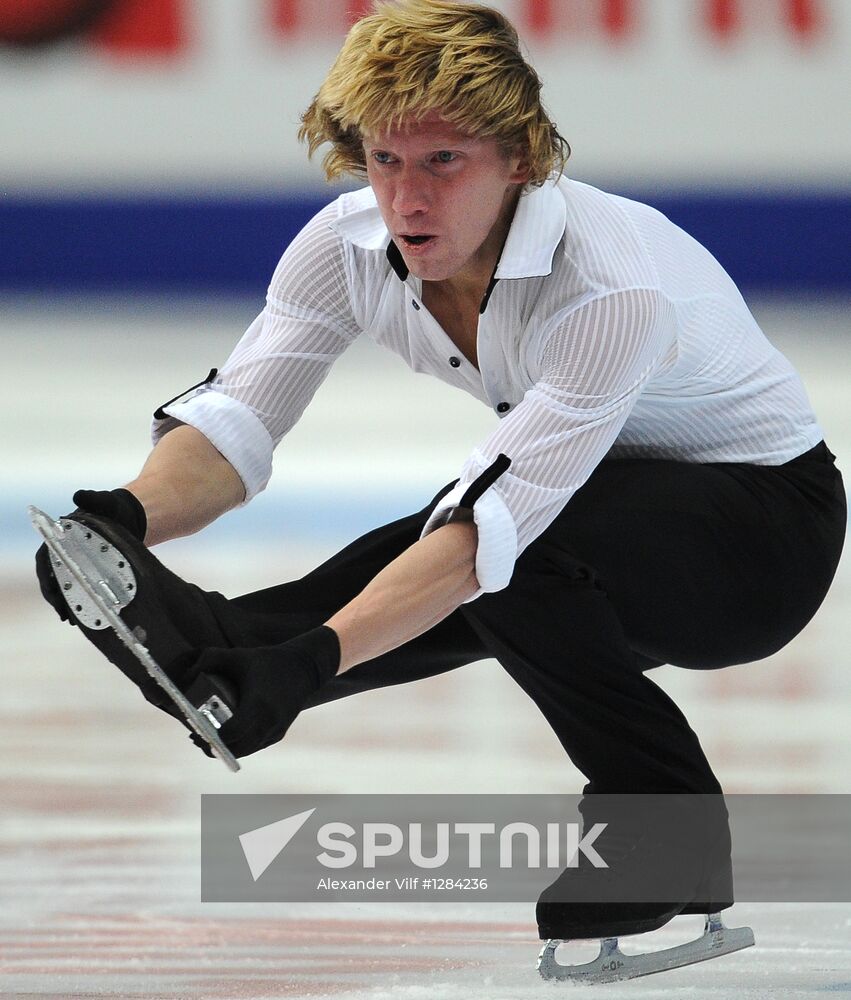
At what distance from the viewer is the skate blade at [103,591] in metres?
1.55

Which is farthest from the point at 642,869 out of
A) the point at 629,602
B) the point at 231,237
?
the point at 231,237

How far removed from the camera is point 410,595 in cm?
172

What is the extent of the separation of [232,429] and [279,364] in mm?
105

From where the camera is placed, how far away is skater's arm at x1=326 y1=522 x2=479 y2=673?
1698mm

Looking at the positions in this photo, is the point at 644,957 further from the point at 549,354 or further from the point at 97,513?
the point at 97,513

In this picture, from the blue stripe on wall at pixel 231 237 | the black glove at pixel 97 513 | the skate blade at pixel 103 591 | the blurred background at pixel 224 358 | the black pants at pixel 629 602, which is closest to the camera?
the skate blade at pixel 103 591

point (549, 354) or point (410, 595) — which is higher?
point (549, 354)

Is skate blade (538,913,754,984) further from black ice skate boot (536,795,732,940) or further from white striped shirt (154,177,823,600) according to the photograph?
white striped shirt (154,177,823,600)

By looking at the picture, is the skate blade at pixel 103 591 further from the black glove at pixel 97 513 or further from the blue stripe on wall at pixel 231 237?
the blue stripe on wall at pixel 231 237

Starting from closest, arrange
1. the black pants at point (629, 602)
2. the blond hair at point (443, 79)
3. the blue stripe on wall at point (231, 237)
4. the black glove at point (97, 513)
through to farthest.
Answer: the black glove at point (97, 513)
the blond hair at point (443, 79)
the black pants at point (629, 602)
the blue stripe on wall at point (231, 237)

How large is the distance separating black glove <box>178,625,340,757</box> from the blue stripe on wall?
5774 mm

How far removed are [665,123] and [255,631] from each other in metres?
5.64

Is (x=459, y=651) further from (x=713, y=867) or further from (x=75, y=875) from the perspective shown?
(x=75, y=875)
